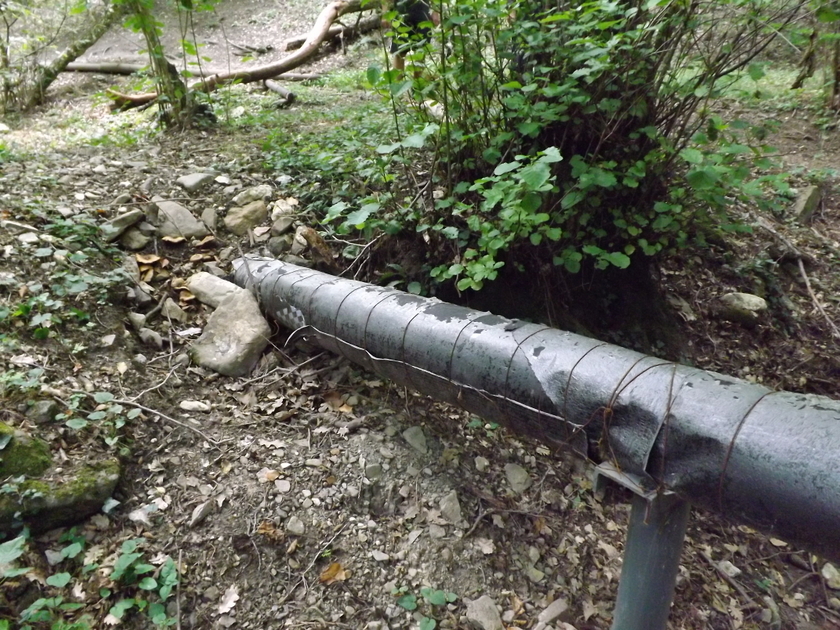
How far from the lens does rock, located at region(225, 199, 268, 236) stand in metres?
Answer: 3.76

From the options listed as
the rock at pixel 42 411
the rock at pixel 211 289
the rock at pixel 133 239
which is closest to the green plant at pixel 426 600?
the rock at pixel 42 411

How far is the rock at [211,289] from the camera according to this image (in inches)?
128

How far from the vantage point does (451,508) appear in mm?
2570

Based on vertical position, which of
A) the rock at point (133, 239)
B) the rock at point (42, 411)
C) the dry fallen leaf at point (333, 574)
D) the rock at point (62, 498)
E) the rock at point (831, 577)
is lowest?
the rock at point (831, 577)

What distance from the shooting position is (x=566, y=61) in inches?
113

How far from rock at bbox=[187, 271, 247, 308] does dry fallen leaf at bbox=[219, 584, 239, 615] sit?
5.61ft

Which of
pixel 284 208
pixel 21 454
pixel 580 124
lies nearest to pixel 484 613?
pixel 21 454

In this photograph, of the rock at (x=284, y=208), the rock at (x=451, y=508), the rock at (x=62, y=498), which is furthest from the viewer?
the rock at (x=284, y=208)

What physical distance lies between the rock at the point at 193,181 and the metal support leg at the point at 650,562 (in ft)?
11.6

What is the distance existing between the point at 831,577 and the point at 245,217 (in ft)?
13.5

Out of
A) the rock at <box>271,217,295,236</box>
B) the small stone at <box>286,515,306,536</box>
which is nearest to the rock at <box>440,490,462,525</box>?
the small stone at <box>286,515,306,536</box>

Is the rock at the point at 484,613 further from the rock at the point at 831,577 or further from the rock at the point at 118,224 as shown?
the rock at the point at 118,224

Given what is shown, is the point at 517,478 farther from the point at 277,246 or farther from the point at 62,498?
the point at 277,246

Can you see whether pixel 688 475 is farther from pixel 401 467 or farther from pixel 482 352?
pixel 401 467
